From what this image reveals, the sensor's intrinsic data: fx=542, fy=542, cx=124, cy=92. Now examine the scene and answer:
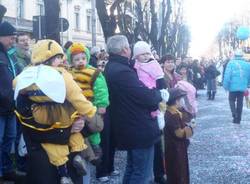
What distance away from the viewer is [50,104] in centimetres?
456

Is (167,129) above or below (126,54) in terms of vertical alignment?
Answer: below

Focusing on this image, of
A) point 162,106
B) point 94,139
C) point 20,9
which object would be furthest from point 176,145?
point 20,9

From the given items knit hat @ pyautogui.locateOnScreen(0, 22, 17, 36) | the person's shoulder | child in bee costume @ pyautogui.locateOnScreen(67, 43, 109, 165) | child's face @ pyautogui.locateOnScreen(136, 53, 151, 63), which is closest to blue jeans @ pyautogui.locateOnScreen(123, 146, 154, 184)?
child in bee costume @ pyautogui.locateOnScreen(67, 43, 109, 165)

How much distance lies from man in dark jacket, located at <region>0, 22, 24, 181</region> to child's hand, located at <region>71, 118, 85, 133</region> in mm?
1930

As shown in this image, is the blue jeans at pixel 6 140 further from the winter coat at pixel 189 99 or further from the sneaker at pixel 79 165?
the winter coat at pixel 189 99

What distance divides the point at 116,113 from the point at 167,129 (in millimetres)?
1044

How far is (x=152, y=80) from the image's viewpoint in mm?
6309

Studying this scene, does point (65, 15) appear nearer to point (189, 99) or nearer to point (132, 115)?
point (189, 99)

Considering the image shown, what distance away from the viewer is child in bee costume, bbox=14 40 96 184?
4.50 m

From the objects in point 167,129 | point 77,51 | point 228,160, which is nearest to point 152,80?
point 167,129

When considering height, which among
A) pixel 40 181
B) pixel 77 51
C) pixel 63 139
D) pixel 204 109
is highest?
pixel 77 51

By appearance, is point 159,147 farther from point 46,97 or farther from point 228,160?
point 46,97

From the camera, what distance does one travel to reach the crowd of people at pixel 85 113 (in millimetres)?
4590

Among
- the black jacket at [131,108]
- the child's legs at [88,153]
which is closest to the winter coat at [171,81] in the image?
the black jacket at [131,108]
